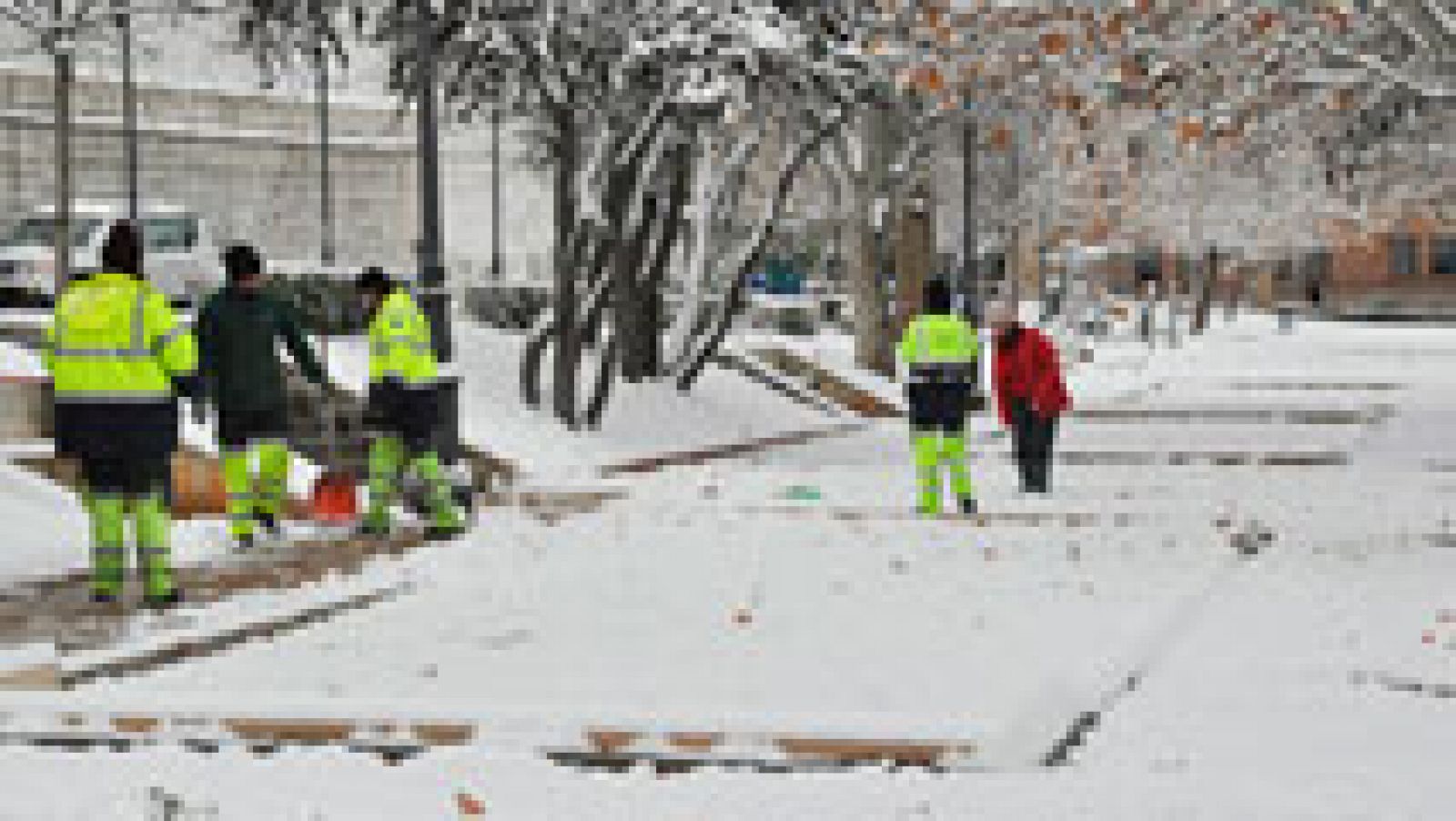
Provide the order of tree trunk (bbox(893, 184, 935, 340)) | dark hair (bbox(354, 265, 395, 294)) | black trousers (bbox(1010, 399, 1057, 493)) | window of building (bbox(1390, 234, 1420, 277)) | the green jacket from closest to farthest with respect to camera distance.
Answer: the green jacket
dark hair (bbox(354, 265, 395, 294))
black trousers (bbox(1010, 399, 1057, 493))
tree trunk (bbox(893, 184, 935, 340))
window of building (bbox(1390, 234, 1420, 277))

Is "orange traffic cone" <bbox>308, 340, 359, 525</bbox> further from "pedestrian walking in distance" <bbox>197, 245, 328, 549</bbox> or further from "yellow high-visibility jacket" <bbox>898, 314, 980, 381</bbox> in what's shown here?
"yellow high-visibility jacket" <bbox>898, 314, 980, 381</bbox>

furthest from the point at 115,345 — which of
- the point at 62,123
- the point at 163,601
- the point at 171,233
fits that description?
the point at 171,233

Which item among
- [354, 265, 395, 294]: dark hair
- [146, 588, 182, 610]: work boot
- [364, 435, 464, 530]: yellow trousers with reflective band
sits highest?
[354, 265, 395, 294]: dark hair

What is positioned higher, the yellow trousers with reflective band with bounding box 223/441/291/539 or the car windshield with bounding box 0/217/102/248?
the car windshield with bounding box 0/217/102/248

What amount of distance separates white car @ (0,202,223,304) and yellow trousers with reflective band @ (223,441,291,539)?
13232 mm

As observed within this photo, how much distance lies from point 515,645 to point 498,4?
43.1 ft

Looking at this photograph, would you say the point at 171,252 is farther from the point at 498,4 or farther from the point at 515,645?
the point at 515,645

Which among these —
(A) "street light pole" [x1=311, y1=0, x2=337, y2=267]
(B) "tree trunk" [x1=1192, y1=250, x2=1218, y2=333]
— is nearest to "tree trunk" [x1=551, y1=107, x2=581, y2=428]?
(A) "street light pole" [x1=311, y1=0, x2=337, y2=267]

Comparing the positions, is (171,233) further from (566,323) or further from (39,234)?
(566,323)

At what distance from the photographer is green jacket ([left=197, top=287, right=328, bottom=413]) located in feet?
48.0

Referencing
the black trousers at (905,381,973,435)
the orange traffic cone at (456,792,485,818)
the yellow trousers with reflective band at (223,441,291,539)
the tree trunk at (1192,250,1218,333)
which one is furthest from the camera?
the tree trunk at (1192,250,1218,333)

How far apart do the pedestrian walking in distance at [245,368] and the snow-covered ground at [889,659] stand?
4.03 feet

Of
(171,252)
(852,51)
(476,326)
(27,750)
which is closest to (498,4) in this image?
(852,51)

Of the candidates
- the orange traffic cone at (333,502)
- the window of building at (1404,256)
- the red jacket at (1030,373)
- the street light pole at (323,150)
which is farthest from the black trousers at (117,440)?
the window of building at (1404,256)
